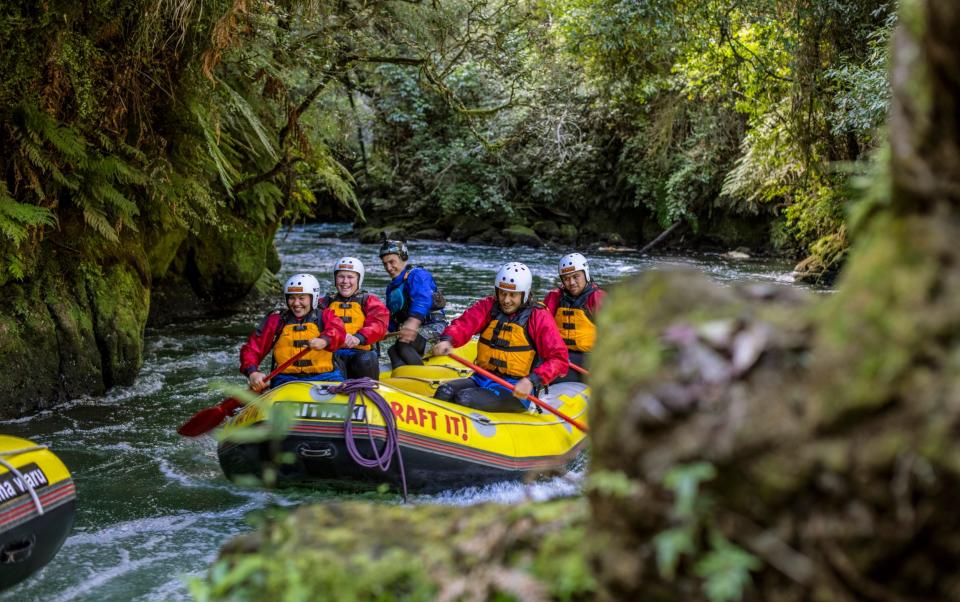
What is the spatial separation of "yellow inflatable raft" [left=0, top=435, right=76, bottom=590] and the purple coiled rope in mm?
1862

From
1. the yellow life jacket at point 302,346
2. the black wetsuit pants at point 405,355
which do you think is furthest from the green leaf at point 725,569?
the black wetsuit pants at point 405,355

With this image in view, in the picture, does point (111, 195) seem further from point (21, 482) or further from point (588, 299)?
point (588, 299)

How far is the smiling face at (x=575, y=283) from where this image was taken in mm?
8219

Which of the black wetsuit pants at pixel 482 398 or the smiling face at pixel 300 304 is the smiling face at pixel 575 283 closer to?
the black wetsuit pants at pixel 482 398

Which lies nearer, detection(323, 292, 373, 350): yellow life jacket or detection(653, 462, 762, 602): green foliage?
detection(653, 462, 762, 602): green foliage

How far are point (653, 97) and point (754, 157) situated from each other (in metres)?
6.24

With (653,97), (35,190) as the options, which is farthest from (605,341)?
(653,97)

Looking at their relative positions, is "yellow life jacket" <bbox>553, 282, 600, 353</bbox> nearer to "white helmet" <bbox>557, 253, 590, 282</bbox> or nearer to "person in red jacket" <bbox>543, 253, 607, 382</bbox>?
"person in red jacket" <bbox>543, 253, 607, 382</bbox>

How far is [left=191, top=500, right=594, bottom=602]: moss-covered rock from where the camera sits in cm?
185

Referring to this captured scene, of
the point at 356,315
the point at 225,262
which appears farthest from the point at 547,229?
the point at 356,315

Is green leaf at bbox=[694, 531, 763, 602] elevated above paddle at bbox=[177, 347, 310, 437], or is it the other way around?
green leaf at bbox=[694, 531, 763, 602]

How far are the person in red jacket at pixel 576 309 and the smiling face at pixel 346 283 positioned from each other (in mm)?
1828

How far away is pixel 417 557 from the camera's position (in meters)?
1.97

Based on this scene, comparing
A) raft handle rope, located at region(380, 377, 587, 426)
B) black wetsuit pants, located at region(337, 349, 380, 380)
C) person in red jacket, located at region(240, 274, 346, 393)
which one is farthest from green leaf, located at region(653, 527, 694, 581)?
black wetsuit pants, located at region(337, 349, 380, 380)
